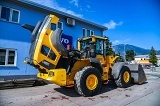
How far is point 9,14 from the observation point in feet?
39.4

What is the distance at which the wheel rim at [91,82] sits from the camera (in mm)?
7104

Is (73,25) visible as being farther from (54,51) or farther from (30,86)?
(54,51)

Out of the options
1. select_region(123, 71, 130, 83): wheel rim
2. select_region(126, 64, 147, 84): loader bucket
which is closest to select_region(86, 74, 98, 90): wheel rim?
select_region(123, 71, 130, 83): wheel rim

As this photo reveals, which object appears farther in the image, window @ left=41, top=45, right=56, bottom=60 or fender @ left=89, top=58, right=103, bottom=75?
fender @ left=89, top=58, right=103, bottom=75

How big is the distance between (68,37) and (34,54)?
9.45 metres

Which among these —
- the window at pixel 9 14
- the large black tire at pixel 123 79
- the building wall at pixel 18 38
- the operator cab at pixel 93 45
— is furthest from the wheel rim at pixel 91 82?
the window at pixel 9 14

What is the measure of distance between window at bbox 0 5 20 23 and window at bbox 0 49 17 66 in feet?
7.27

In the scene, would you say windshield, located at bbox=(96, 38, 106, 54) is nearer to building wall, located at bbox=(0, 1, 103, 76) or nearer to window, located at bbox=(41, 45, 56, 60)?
window, located at bbox=(41, 45, 56, 60)

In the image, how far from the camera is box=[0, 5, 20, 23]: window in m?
11.8

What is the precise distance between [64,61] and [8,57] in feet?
21.1

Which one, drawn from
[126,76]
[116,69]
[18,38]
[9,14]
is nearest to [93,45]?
[116,69]

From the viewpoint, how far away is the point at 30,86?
9555 millimetres

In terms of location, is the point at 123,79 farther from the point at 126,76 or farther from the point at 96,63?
the point at 96,63

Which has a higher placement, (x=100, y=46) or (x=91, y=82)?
(x=100, y=46)
